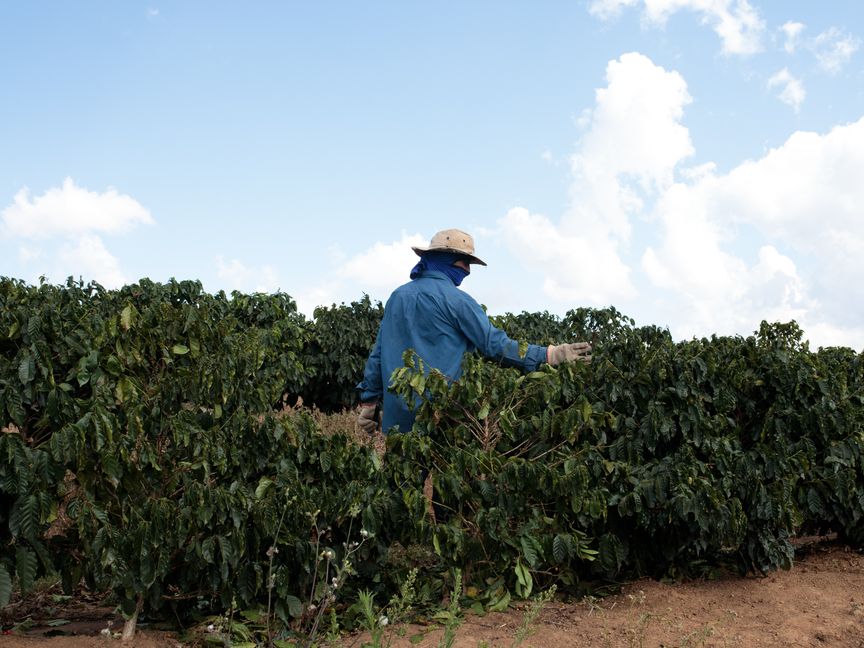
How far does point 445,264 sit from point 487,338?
655mm

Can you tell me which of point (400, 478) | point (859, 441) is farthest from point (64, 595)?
point (859, 441)

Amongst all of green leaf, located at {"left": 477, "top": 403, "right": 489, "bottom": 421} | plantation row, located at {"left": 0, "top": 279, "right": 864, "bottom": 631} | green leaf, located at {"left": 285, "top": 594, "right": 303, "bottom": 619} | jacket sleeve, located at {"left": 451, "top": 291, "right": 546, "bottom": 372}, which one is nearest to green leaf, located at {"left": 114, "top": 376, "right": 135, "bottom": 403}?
plantation row, located at {"left": 0, "top": 279, "right": 864, "bottom": 631}

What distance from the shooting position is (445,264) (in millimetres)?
5457

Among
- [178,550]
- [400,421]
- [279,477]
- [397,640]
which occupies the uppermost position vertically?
[400,421]

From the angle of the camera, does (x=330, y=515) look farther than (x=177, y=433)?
Yes

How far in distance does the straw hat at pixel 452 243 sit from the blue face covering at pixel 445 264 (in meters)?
0.06

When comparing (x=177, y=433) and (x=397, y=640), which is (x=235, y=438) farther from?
(x=397, y=640)

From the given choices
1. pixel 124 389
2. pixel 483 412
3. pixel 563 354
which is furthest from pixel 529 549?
pixel 124 389

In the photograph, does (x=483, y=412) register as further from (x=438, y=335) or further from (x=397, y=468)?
(x=438, y=335)

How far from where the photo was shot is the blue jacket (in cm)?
510

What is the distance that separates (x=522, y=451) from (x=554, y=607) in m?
0.89

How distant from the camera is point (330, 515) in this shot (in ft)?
13.8

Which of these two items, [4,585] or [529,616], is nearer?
[529,616]

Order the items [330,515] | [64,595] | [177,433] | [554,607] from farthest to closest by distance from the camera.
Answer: [64,595] < [554,607] < [330,515] < [177,433]
